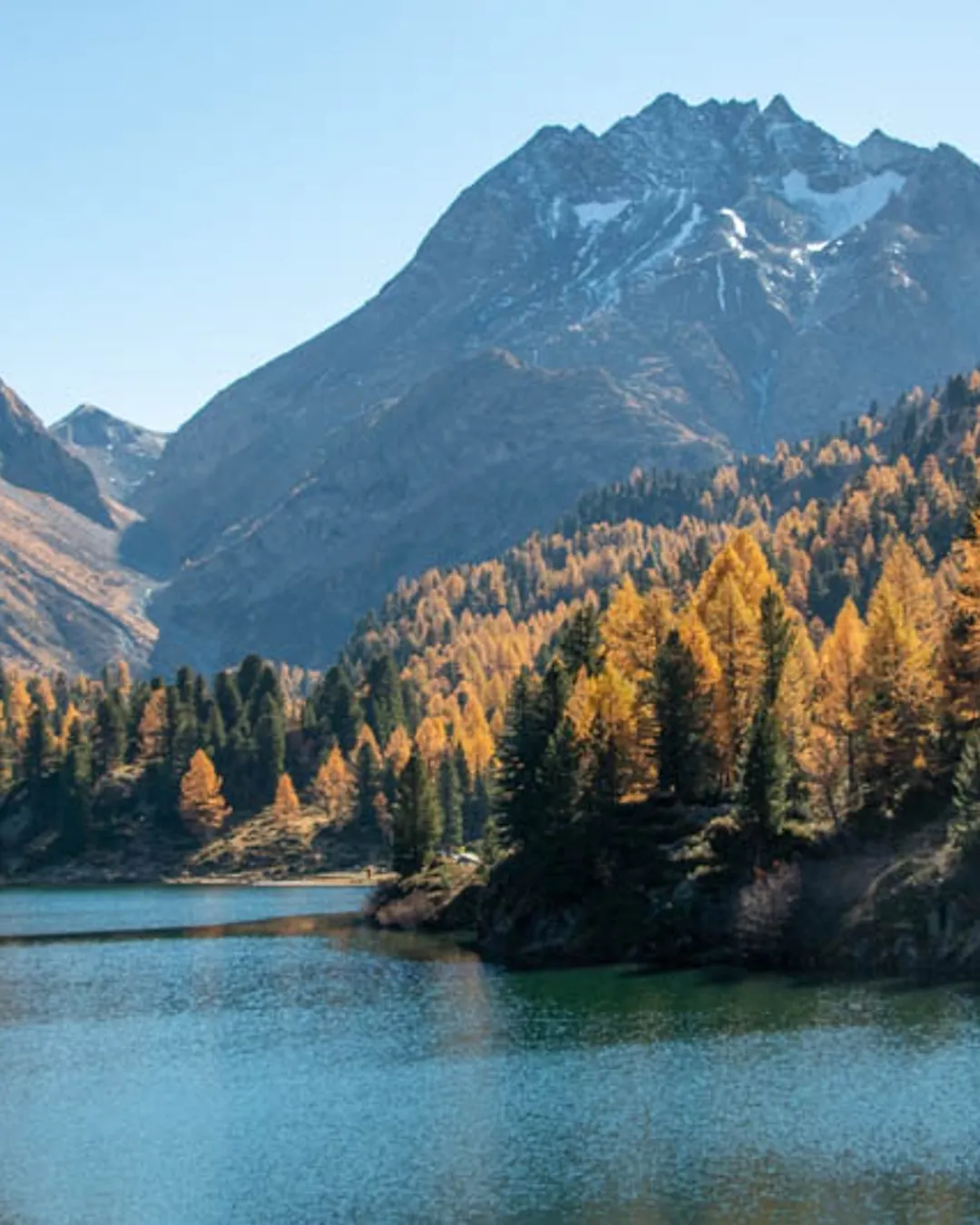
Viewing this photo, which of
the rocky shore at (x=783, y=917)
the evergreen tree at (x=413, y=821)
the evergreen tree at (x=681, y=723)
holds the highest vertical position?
the evergreen tree at (x=681, y=723)

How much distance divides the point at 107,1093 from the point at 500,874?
52.1 m

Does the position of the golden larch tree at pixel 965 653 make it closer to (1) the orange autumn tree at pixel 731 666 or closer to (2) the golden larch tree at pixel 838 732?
(2) the golden larch tree at pixel 838 732

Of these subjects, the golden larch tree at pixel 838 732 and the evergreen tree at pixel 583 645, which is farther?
the evergreen tree at pixel 583 645

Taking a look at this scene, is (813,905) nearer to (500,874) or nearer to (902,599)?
(500,874)

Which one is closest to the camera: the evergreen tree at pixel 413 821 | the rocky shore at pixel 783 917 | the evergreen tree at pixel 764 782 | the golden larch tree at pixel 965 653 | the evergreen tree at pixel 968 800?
the evergreen tree at pixel 968 800

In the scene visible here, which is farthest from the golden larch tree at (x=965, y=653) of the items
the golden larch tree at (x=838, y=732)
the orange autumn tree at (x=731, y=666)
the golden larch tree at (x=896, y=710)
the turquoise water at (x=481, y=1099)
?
the turquoise water at (x=481, y=1099)

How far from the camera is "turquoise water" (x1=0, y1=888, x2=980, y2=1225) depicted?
2464 inches

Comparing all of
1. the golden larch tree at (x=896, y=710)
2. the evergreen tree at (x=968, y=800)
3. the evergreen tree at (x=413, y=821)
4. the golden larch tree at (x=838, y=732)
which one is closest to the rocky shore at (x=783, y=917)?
the evergreen tree at (x=968, y=800)

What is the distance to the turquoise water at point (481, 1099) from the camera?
62.6 m

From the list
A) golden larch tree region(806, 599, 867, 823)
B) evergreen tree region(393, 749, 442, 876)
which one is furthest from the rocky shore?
evergreen tree region(393, 749, 442, 876)

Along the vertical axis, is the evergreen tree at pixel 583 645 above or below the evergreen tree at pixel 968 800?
above

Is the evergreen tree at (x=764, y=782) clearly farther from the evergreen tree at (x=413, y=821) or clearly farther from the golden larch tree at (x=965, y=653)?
the evergreen tree at (x=413, y=821)

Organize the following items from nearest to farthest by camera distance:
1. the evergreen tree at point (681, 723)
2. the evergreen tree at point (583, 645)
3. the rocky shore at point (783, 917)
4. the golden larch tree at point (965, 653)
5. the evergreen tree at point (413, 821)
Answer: the rocky shore at point (783, 917) → the golden larch tree at point (965, 653) → the evergreen tree at point (681, 723) → the evergreen tree at point (583, 645) → the evergreen tree at point (413, 821)

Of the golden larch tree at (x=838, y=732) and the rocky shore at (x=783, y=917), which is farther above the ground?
the golden larch tree at (x=838, y=732)
